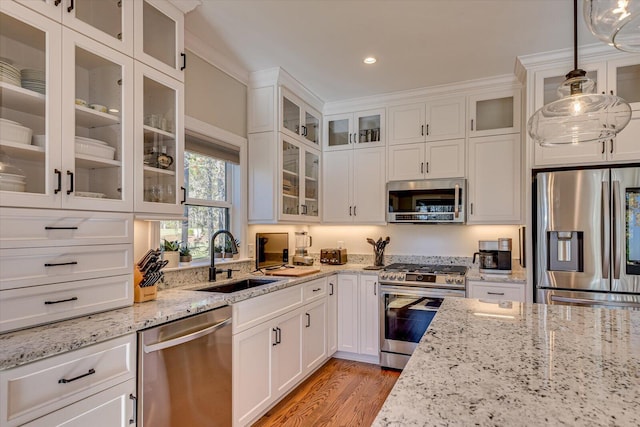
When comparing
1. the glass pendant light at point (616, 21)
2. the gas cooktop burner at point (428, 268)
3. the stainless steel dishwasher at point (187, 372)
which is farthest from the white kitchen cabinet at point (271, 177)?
the glass pendant light at point (616, 21)

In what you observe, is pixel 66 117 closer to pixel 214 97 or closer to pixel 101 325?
pixel 101 325

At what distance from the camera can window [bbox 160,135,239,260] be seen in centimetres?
272

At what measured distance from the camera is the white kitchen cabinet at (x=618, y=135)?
8.84ft

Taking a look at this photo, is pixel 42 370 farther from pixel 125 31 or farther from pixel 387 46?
pixel 387 46

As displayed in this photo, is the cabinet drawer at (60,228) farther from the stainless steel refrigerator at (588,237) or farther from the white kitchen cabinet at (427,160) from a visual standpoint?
the stainless steel refrigerator at (588,237)

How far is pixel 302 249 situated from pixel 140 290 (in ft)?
7.54

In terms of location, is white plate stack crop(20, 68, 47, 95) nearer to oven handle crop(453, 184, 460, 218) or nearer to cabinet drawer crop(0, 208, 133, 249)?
cabinet drawer crop(0, 208, 133, 249)

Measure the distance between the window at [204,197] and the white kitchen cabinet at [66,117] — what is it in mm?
791

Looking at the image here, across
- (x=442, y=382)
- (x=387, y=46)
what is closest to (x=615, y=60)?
(x=387, y=46)

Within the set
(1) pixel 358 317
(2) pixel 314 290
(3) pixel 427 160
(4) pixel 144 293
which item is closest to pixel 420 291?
(1) pixel 358 317

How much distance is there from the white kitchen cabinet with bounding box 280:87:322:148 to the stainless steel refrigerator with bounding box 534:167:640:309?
213cm

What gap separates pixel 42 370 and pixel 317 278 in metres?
2.17

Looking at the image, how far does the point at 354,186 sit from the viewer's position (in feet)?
13.1

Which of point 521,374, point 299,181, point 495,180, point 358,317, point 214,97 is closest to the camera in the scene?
point 521,374
